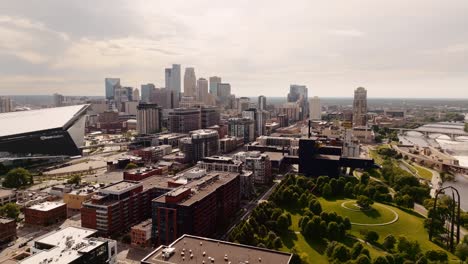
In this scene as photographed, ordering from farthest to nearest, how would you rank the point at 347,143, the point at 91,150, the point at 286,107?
the point at 286,107 → the point at 91,150 → the point at 347,143

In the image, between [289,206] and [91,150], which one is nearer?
[289,206]

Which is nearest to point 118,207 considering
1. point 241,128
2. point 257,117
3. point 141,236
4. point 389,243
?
point 141,236

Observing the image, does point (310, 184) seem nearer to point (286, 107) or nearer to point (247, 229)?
point (247, 229)

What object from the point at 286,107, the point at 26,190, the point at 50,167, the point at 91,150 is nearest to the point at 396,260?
the point at 26,190

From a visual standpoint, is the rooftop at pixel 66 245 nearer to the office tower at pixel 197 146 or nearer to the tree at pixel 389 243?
the tree at pixel 389 243

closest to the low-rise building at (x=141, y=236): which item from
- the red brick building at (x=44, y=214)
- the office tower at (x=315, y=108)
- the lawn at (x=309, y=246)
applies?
the red brick building at (x=44, y=214)

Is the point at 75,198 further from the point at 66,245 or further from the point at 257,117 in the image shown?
the point at 257,117

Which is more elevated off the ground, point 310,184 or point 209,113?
point 209,113
